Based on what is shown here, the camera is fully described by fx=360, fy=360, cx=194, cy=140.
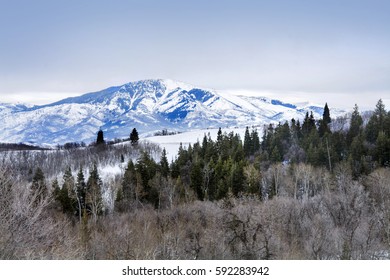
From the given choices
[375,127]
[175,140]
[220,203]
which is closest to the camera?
[220,203]

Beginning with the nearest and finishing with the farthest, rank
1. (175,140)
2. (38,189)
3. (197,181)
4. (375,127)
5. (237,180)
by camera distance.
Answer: (38,189) → (237,180) → (197,181) → (375,127) → (175,140)

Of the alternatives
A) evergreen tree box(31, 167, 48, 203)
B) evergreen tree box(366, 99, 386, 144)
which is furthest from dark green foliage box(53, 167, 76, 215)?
evergreen tree box(366, 99, 386, 144)

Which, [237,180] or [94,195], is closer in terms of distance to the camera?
[94,195]

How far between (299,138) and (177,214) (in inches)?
1446

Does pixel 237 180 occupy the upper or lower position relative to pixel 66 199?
upper

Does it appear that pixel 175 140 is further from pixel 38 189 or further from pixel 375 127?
pixel 38 189

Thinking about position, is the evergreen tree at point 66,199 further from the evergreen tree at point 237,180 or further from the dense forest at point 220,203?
the evergreen tree at point 237,180

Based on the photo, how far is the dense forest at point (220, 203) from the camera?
10680 millimetres

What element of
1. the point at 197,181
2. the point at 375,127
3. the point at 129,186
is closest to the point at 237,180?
the point at 197,181

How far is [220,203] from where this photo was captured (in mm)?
31594

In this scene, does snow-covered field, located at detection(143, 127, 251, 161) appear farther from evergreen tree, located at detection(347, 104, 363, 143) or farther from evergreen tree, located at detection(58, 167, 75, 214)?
evergreen tree, located at detection(58, 167, 75, 214)

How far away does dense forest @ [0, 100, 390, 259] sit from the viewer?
35.0ft
